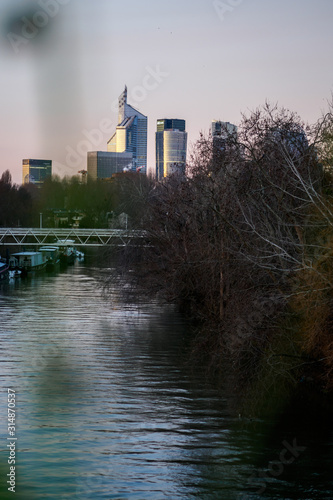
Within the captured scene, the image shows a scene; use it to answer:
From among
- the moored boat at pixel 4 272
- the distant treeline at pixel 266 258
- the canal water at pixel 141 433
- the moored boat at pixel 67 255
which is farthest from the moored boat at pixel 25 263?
the canal water at pixel 141 433

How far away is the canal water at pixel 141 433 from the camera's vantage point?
552 inches

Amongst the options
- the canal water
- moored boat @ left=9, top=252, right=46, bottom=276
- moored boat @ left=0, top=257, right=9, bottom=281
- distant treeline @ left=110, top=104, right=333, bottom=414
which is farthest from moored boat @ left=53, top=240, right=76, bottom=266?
the canal water

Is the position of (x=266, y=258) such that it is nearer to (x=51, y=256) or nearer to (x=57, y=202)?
(x=51, y=256)

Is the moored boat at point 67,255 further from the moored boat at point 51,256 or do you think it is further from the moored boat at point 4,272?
the moored boat at point 4,272

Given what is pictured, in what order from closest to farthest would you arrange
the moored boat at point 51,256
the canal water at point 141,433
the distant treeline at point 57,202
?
the canal water at point 141,433 < the moored boat at point 51,256 < the distant treeline at point 57,202

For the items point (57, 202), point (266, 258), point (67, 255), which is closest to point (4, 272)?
point (67, 255)

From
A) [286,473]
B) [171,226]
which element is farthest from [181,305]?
[286,473]

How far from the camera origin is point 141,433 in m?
16.9

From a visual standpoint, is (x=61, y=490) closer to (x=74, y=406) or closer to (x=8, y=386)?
(x=74, y=406)

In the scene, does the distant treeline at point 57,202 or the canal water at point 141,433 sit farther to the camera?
the distant treeline at point 57,202

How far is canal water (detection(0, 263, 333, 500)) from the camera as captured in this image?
1402 centimetres

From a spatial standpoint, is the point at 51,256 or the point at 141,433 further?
the point at 51,256

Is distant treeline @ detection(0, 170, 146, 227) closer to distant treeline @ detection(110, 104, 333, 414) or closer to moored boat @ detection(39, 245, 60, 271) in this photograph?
moored boat @ detection(39, 245, 60, 271)

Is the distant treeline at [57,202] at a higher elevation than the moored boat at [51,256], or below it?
higher
